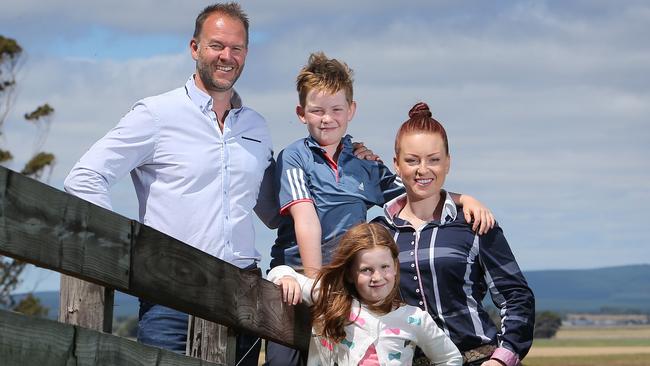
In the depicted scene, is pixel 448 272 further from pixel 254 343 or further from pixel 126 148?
pixel 126 148

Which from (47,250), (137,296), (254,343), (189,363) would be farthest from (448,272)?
(47,250)

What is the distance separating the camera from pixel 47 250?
10.2 feet

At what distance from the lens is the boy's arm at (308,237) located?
4871 millimetres

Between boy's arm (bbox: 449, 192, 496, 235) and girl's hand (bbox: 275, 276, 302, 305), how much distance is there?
2.40ft

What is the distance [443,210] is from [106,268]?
1.78 metres

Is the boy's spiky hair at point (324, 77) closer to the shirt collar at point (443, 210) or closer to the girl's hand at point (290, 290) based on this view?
the shirt collar at point (443, 210)

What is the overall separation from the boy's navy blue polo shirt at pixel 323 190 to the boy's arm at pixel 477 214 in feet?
1.80

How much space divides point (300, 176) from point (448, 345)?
108 cm

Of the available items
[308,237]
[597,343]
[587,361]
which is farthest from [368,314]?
[597,343]

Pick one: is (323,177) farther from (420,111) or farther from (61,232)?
(61,232)

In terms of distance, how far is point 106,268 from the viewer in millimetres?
3359

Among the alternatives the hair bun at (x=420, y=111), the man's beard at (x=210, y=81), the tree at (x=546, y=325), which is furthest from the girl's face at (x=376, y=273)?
the tree at (x=546, y=325)

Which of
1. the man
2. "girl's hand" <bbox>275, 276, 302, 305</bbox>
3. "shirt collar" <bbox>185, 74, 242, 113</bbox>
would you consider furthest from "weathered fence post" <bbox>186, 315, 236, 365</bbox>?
"shirt collar" <bbox>185, 74, 242, 113</bbox>

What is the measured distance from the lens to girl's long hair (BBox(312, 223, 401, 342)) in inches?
176
